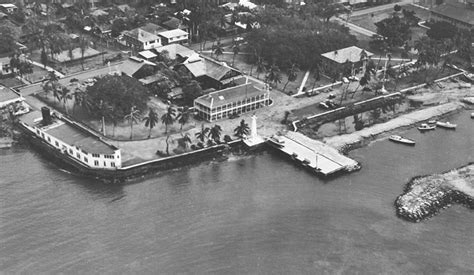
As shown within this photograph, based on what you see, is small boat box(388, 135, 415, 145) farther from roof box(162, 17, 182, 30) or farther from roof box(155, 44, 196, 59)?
roof box(162, 17, 182, 30)

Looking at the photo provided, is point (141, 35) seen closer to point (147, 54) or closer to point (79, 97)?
point (147, 54)

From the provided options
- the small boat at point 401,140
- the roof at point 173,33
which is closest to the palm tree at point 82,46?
the roof at point 173,33

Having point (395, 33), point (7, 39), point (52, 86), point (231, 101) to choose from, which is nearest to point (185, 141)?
point (231, 101)

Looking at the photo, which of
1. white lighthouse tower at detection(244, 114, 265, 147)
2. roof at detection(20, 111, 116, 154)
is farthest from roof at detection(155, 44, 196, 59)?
roof at detection(20, 111, 116, 154)

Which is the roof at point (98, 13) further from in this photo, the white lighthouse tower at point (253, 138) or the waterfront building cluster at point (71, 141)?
the white lighthouse tower at point (253, 138)

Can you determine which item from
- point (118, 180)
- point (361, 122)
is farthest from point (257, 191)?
point (361, 122)
